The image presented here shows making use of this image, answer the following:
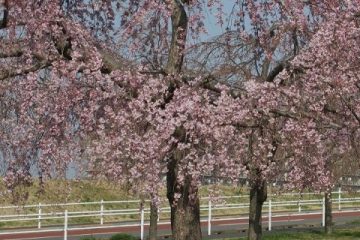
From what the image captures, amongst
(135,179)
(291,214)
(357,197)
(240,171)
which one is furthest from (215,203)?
(357,197)

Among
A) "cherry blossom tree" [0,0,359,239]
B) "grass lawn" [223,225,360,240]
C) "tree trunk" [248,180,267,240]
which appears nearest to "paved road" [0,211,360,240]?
"grass lawn" [223,225,360,240]

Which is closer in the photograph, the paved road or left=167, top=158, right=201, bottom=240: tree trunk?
left=167, top=158, right=201, bottom=240: tree trunk

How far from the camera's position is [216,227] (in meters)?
28.6

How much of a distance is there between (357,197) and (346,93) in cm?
3367

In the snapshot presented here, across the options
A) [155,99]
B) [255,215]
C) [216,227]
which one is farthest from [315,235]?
[155,99]

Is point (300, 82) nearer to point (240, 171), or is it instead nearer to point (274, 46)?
point (274, 46)

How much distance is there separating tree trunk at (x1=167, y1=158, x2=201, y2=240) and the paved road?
14.2 metres

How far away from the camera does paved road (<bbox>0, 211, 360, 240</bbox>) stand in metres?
24.3

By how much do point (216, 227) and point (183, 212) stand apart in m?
19.6

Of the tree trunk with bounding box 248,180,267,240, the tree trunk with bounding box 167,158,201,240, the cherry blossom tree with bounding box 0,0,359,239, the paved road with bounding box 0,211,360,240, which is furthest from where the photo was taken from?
the paved road with bounding box 0,211,360,240

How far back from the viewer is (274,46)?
1070cm

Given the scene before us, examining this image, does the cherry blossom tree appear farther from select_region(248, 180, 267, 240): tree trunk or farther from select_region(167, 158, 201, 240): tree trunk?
select_region(248, 180, 267, 240): tree trunk

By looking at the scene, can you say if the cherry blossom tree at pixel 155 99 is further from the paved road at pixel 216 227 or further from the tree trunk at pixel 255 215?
the paved road at pixel 216 227

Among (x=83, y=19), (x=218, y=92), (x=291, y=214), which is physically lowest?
(x=291, y=214)
